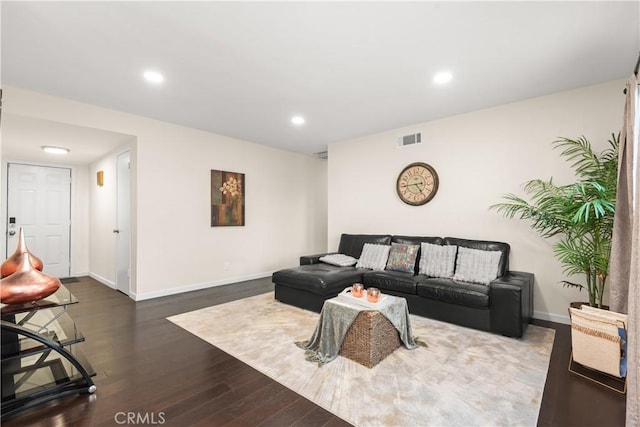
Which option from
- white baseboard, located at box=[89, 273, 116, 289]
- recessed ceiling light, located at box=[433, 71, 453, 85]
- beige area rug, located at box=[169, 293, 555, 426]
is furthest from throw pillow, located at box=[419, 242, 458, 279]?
white baseboard, located at box=[89, 273, 116, 289]

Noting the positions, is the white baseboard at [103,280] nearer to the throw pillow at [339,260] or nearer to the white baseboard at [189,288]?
the white baseboard at [189,288]

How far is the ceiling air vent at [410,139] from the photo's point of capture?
4441 mm

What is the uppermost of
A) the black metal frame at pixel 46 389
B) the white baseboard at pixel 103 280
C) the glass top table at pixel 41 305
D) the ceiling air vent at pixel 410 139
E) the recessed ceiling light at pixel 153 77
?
the recessed ceiling light at pixel 153 77

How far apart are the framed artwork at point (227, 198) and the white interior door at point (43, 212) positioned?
11.4ft

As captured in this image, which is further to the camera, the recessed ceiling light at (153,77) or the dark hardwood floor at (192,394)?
the recessed ceiling light at (153,77)

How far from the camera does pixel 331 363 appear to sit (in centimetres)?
235

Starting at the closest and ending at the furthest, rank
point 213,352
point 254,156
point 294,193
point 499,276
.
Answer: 1. point 213,352
2. point 499,276
3. point 254,156
4. point 294,193

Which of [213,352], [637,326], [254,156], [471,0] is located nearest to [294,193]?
[254,156]

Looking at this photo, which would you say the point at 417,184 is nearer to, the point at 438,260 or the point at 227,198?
the point at 438,260

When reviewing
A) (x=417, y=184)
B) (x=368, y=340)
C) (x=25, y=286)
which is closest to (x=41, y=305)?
(x=25, y=286)

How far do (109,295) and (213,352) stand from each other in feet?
9.82

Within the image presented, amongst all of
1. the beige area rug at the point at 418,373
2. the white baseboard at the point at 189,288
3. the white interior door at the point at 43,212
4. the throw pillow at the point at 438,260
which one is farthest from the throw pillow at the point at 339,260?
the white interior door at the point at 43,212

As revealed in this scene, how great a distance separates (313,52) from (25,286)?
2.71 m

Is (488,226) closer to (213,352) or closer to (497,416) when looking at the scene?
(497,416)
